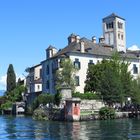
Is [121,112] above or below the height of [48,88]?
below

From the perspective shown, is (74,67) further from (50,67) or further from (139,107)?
(139,107)

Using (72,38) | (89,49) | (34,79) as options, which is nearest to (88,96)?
(89,49)

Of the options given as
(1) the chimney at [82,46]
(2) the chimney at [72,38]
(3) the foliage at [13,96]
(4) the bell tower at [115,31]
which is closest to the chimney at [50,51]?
(2) the chimney at [72,38]

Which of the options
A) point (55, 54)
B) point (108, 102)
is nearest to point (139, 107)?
point (108, 102)

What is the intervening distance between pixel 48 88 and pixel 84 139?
65692mm

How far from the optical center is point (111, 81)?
85.9m

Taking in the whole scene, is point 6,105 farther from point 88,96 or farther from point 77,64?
point 88,96

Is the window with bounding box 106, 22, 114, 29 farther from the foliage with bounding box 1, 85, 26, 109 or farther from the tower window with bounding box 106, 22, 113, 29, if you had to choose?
the foliage with bounding box 1, 85, 26, 109

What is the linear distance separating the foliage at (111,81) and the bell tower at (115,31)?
31.4m

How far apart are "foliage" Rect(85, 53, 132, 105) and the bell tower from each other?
3145 centimetres

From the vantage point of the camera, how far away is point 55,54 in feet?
359

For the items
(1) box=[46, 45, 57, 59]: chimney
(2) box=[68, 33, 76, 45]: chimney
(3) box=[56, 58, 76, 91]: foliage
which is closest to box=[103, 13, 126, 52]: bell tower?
(2) box=[68, 33, 76, 45]: chimney

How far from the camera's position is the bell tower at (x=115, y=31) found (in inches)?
5118

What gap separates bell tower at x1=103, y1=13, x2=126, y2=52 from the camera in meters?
130
